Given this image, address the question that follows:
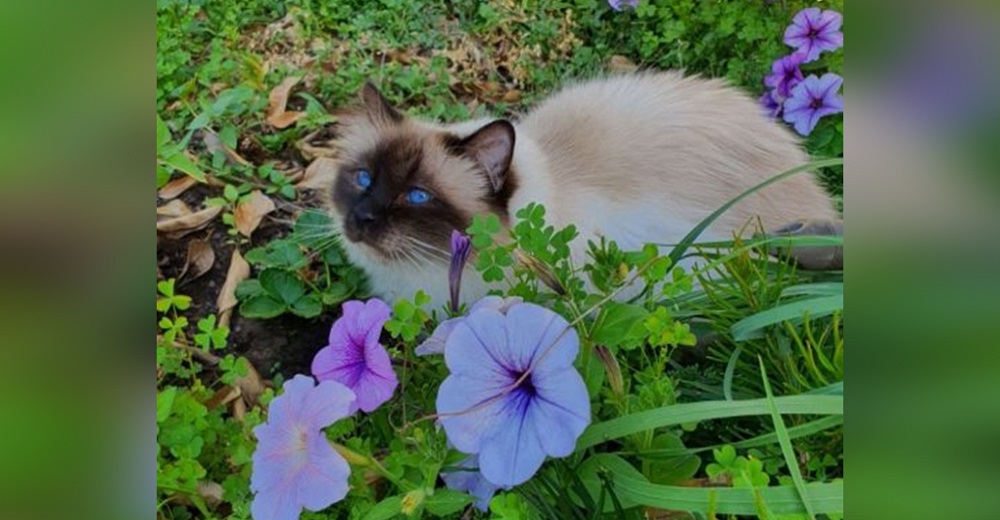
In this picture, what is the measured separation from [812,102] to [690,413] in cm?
38

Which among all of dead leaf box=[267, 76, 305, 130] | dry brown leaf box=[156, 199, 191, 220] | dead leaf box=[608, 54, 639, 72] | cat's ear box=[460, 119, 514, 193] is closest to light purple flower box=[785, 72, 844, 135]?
dead leaf box=[608, 54, 639, 72]

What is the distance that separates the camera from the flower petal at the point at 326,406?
2.33 feet

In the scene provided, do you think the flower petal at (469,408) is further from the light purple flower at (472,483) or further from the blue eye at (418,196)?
the blue eye at (418,196)

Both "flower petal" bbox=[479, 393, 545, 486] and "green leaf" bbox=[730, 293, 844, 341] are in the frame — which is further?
"green leaf" bbox=[730, 293, 844, 341]

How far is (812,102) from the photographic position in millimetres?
944

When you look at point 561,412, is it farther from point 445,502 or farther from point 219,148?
point 219,148

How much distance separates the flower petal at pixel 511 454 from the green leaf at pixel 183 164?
1.42 ft

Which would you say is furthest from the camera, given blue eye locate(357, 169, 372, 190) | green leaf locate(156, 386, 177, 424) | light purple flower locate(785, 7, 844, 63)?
blue eye locate(357, 169, 372, 190)

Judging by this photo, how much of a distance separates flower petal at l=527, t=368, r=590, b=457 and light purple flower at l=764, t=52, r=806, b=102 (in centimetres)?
43

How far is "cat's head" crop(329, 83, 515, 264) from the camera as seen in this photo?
0.96 m

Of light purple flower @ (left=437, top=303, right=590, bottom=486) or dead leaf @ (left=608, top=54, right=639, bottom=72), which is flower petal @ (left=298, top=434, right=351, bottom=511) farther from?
dead leaf @ (left=608, top=54, right=639, bottom=72)
